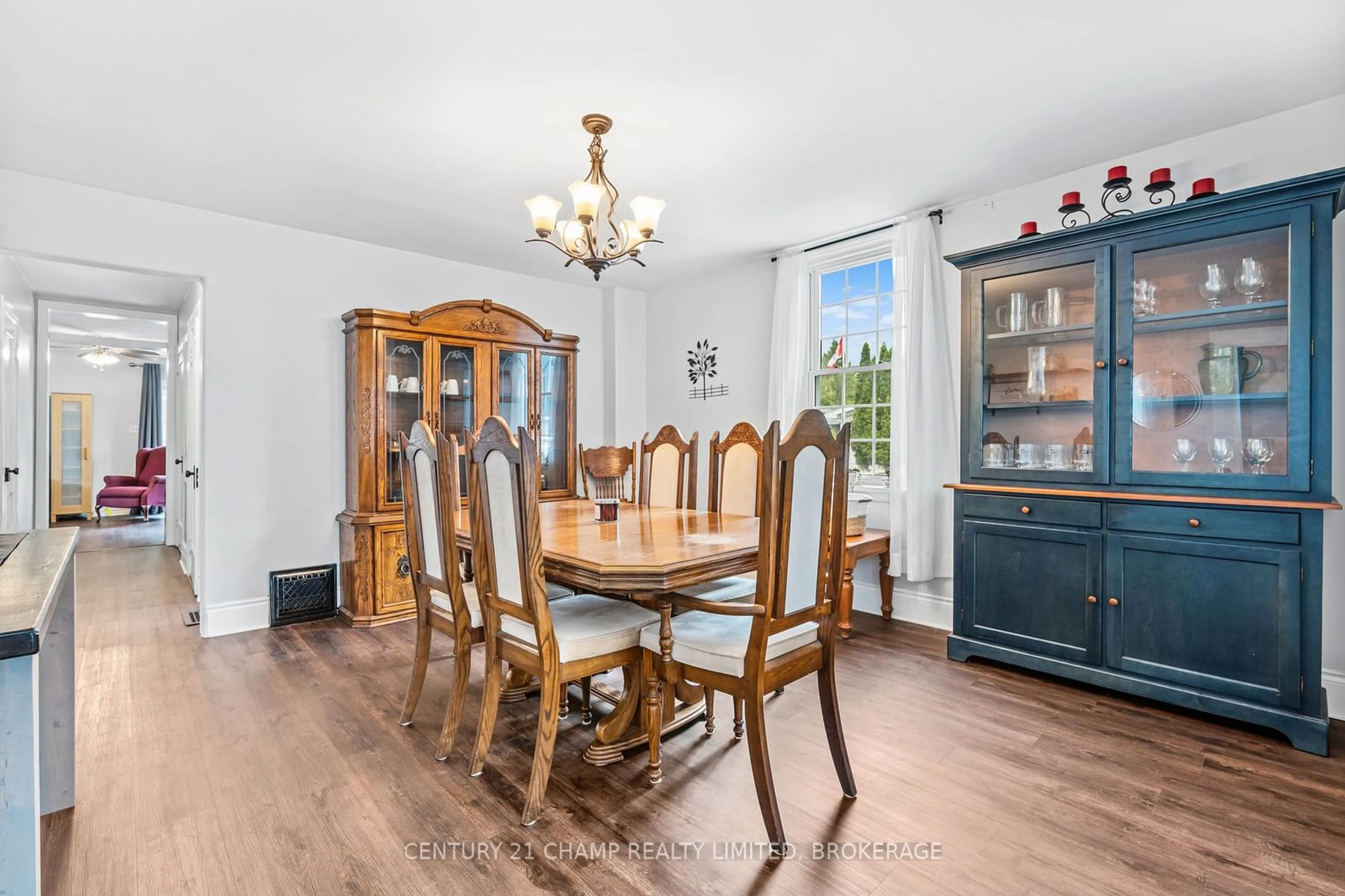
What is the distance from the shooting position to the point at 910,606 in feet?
13.1

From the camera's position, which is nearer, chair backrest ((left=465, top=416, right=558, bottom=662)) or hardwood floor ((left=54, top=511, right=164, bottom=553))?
chair backrest ((left=465, top=416, right=558, bottom=662))

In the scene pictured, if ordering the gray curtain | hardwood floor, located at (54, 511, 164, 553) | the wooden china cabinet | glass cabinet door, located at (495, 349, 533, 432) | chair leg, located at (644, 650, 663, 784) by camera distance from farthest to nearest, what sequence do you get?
the gray curtain < hardwood floor, located at (54, 511, 164, 553) < glass cabinet door, located at (495, 349, 533, 432) < the wooden china cabinet < chair leg, located at (644, 650, 663, 784)

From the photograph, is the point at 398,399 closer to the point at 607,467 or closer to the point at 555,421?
the point at 555,421

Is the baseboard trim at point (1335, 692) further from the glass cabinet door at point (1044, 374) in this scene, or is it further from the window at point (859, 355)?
the window at point (859, 355)

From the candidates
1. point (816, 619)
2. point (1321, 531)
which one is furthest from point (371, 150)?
point (1321, 531)

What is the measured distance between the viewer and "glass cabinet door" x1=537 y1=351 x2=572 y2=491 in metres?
4.96

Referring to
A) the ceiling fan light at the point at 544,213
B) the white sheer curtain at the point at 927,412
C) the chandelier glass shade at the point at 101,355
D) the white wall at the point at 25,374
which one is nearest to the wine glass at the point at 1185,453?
the white sheer curtain at the point at 927,412

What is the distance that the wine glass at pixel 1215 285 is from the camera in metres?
2.64

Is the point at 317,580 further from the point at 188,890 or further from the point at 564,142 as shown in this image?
the point at 564,142

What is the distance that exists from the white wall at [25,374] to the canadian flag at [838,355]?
5.20 metres

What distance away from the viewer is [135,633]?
148 inches

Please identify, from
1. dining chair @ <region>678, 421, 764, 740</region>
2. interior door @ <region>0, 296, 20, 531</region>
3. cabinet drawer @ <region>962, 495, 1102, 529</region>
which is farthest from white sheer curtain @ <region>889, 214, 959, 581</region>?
interior door @ <region>0, 296, 20, 531</region>

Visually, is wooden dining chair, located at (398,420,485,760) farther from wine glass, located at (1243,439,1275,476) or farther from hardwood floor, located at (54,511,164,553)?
hardwood floor, located at (54,511,164,553)

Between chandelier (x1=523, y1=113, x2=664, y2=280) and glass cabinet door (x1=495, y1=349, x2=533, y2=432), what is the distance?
2013mm
